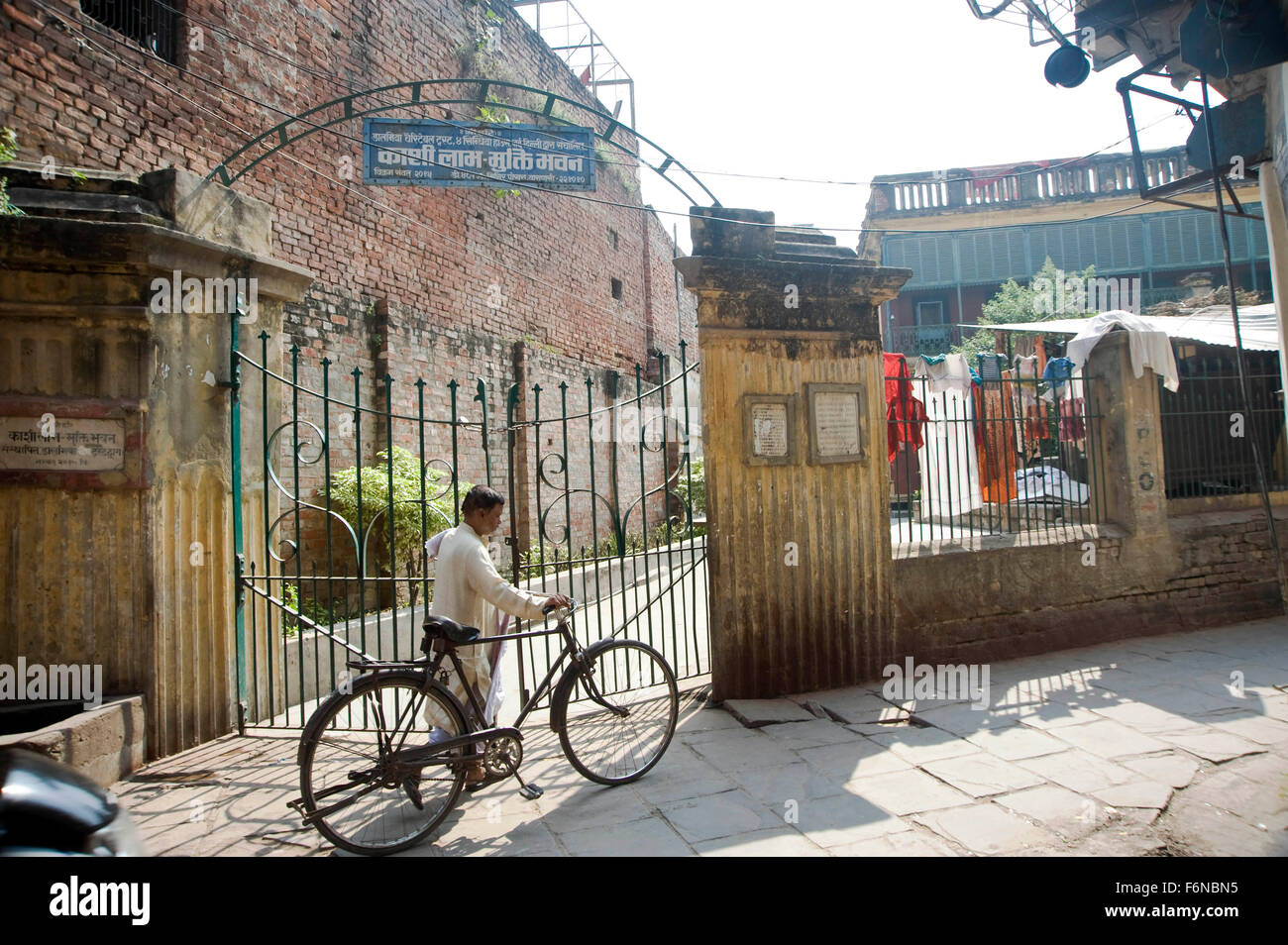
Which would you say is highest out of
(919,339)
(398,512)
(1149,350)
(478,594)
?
(919,339)

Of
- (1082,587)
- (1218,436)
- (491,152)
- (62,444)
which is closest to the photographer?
(62,444)

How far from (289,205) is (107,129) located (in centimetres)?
216

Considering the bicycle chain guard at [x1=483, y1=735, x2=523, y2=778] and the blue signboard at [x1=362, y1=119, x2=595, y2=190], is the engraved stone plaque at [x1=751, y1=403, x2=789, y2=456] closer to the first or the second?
the bicycle chain guard at [x1=483, y1=735, x2=523, y2=778]

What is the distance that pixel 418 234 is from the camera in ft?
35.7

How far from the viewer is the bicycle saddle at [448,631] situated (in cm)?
Answer: 329

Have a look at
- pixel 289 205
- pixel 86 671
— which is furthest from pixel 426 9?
pixel 86 671

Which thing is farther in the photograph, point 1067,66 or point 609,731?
point 1067,66

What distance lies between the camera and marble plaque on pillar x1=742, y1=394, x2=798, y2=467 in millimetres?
4836

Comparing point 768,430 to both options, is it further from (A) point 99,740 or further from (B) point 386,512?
(B) point 386,512

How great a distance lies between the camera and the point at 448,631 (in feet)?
10.8

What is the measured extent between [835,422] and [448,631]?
297cm

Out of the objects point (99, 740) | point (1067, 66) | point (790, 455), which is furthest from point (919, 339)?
point (99, 740)
